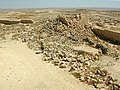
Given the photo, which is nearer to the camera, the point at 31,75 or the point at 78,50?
the point at 31,75

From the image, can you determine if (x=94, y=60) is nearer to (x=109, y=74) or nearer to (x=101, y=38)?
(x=109, y=74)

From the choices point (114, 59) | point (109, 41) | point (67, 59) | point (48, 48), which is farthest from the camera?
point (109, 41)

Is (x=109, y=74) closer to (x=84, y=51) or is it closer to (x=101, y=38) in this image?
A: (x=84, y=51)

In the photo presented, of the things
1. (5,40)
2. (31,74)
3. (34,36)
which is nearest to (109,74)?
(31,74)

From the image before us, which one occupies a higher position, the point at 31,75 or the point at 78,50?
the point at 78,50

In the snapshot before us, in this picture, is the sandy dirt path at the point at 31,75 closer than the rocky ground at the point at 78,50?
Yes

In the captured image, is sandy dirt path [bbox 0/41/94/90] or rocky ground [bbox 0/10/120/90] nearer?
sandy dirt path [bbox 0/41/94/90]

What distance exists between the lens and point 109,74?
12.8 meters

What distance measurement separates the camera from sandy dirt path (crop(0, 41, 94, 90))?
11.0 m

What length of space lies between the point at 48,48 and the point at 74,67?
4.40 metres

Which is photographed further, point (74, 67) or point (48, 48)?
point (48, 48)

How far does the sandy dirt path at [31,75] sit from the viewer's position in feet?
36.1

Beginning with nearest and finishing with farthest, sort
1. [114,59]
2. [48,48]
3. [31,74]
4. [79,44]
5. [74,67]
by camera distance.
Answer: [31,74], [74,67], [114,59], [48,48], [79,44]

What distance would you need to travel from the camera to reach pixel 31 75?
12383 mm
